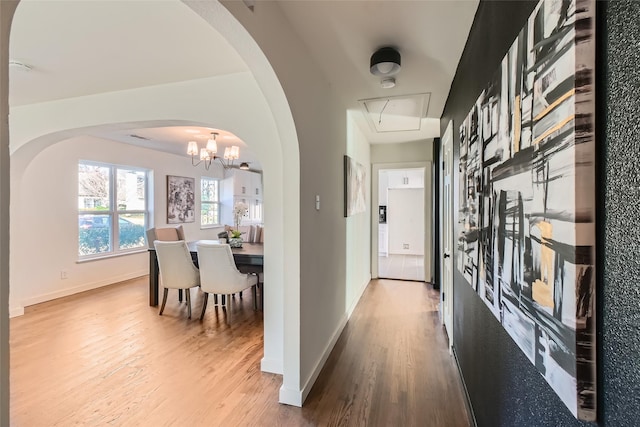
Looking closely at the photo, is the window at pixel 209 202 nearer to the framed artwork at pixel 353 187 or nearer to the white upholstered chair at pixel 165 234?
the white upholstered chair at pixel 165 234

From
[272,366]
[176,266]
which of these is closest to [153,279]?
[176,266]

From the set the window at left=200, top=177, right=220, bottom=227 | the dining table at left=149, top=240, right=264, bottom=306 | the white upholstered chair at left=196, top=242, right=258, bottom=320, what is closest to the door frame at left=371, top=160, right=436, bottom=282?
the dining table at left=149, top=240, right=264, bottom=306

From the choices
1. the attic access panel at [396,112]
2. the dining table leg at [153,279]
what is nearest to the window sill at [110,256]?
the dining table leg at [153,279]

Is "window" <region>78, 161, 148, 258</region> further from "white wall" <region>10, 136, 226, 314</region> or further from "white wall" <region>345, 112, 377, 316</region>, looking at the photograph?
"white wall" <region>345, 112, 377, 316</region>

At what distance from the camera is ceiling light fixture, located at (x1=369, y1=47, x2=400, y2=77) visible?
2.12 m

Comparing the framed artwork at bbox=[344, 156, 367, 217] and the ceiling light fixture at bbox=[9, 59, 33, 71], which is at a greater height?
the ceiling light fixture at bbox=[9, 59, 33, 71]

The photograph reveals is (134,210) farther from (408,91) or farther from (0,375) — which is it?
(0,375)

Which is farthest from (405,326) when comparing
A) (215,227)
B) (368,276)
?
(215,227)

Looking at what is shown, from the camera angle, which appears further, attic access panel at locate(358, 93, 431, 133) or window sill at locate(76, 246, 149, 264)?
window sill at locate(76, 246, 149, 264)

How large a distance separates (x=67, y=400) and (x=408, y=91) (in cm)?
366

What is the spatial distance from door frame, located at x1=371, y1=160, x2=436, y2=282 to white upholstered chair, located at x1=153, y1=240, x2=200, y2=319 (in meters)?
3.05

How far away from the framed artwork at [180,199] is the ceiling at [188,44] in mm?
3437

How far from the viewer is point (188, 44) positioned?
6.89 ft

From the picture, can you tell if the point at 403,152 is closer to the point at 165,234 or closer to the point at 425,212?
the point at 425,212
